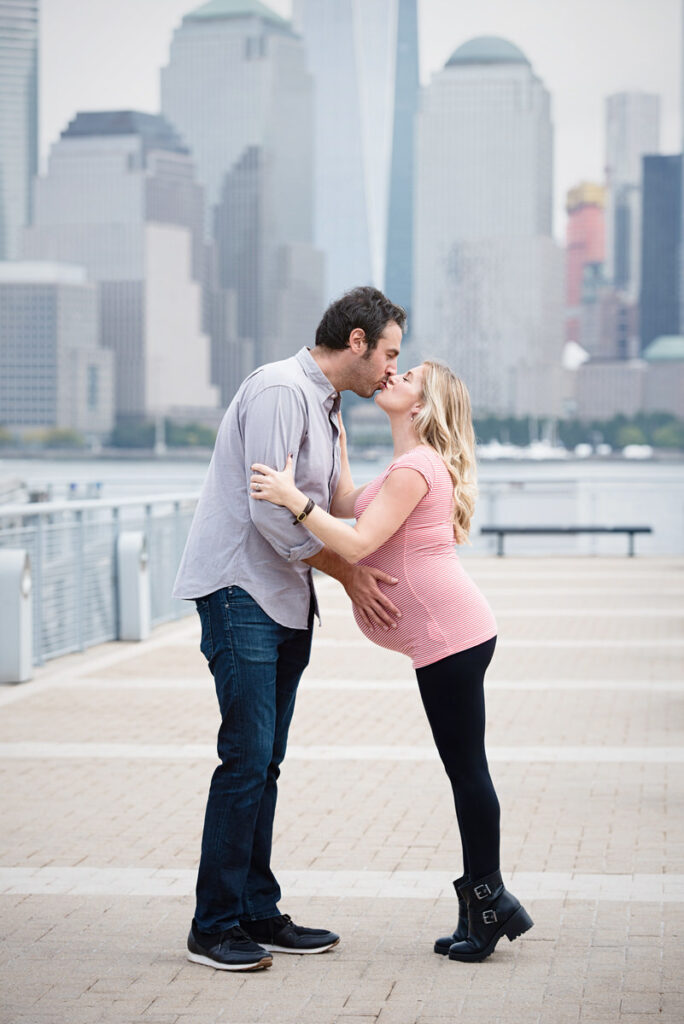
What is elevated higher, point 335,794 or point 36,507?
point 36,507

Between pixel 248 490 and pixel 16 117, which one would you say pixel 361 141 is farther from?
pixel 248 490

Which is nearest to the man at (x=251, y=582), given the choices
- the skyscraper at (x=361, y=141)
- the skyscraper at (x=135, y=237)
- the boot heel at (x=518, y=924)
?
the boot heel at (x=518, y=924)

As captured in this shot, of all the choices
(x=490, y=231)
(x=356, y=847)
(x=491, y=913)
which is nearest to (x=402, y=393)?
(x=491, y=913)

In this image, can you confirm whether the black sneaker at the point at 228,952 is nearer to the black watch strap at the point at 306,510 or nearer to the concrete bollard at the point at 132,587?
the black watch strap at the point at 306,510

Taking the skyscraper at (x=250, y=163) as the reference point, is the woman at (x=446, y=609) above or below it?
below

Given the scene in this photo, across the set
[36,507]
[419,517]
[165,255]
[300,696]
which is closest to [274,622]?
[419,517]

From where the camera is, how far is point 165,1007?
3.41 metres

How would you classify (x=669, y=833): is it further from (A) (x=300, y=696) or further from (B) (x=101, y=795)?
(A) (x=300, y=696)

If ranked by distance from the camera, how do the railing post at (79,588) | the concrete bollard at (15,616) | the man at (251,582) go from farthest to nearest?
the railing post at (79,588), the concrete bollard at (15,616), the man at (251,582)

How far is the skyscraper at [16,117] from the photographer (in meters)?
139

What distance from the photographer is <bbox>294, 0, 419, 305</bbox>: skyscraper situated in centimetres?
15425

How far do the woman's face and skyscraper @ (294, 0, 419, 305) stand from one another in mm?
142583

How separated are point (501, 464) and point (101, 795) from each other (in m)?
90.2

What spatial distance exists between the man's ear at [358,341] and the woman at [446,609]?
0.13 metres
